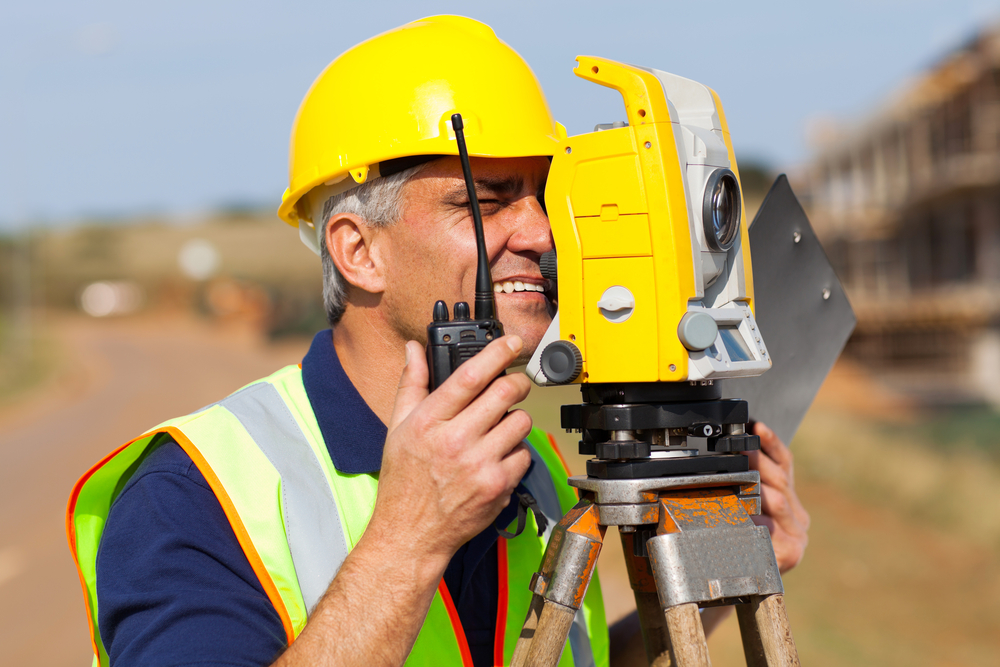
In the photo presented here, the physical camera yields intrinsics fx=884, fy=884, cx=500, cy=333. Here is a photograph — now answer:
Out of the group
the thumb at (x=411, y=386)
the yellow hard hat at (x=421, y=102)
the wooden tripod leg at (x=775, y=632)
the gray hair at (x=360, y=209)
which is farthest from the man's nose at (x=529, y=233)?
the wooden tripod leg at (x=775, y=632)

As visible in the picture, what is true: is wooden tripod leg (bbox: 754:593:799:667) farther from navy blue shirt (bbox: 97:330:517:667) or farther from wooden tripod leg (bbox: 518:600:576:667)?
navy blue shirt (bbox: 97:330:517:667)

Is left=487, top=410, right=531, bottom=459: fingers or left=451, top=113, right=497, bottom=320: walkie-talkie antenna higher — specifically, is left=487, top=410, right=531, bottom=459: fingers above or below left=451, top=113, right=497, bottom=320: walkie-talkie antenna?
below

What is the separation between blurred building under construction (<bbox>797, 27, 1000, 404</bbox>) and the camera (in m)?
20.8

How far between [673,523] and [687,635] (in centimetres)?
17

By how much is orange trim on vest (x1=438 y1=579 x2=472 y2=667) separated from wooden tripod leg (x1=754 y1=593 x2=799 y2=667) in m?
0.57

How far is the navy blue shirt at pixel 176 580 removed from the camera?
1.36 metres

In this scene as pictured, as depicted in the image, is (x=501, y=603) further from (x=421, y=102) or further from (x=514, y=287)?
(x=421, y=102)

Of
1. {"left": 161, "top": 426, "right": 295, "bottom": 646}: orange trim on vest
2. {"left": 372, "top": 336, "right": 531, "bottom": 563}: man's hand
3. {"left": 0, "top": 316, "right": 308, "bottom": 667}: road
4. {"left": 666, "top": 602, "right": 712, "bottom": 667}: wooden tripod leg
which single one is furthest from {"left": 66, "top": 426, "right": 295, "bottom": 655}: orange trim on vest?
{"left": 0, "top": 316, "right": 308, "bottom": 667}: road

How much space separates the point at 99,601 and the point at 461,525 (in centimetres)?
63

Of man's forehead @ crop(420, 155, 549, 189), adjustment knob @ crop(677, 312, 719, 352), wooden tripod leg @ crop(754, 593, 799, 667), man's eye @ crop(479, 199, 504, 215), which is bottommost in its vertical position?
wooden tripod leg @ crop(754, 593, 799, 667)

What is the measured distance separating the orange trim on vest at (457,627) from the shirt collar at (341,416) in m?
0.28

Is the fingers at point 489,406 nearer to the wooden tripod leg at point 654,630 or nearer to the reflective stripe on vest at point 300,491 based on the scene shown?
the reflective stripe on vest at point 300,491

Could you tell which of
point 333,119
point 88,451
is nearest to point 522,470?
point 333,119

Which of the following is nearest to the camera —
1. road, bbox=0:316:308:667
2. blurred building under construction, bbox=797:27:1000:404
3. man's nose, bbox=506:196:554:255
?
man's nose, bbox=506:196:554:255
